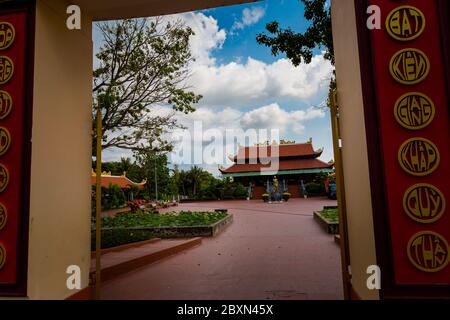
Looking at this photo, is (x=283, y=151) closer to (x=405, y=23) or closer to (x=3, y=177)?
(x=405, y=23)

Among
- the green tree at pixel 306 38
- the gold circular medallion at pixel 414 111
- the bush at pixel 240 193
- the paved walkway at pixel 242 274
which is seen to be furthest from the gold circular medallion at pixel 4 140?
the bush at pixel 240 193

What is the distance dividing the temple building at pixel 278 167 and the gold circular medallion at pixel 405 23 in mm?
26267

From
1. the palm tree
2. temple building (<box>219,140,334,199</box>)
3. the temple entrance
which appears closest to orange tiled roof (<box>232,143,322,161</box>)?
temple building (<box>219,140,334,199</box>)

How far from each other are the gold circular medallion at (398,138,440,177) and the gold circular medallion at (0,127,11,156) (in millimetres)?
3373

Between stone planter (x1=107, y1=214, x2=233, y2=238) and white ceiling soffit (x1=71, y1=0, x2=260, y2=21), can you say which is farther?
stone planter (x1=107, y1=214, x2=233, y2=238)

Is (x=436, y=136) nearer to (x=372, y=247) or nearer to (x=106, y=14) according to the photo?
(x=372, y=247)

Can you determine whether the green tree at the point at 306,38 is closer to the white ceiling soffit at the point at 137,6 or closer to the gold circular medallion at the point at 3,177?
the white ceiling soffit at the point at 137,6

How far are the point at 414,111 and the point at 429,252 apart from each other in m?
1.07

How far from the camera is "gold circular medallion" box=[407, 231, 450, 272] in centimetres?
228

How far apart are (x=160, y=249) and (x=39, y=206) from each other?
405 centimetres

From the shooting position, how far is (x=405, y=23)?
8.10ft

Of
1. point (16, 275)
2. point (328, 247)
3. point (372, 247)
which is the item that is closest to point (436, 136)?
point (372, 247)

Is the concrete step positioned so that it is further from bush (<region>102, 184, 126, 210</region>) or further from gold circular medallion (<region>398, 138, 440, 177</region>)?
bush (<region>102, 184, 126, 210</region>)
